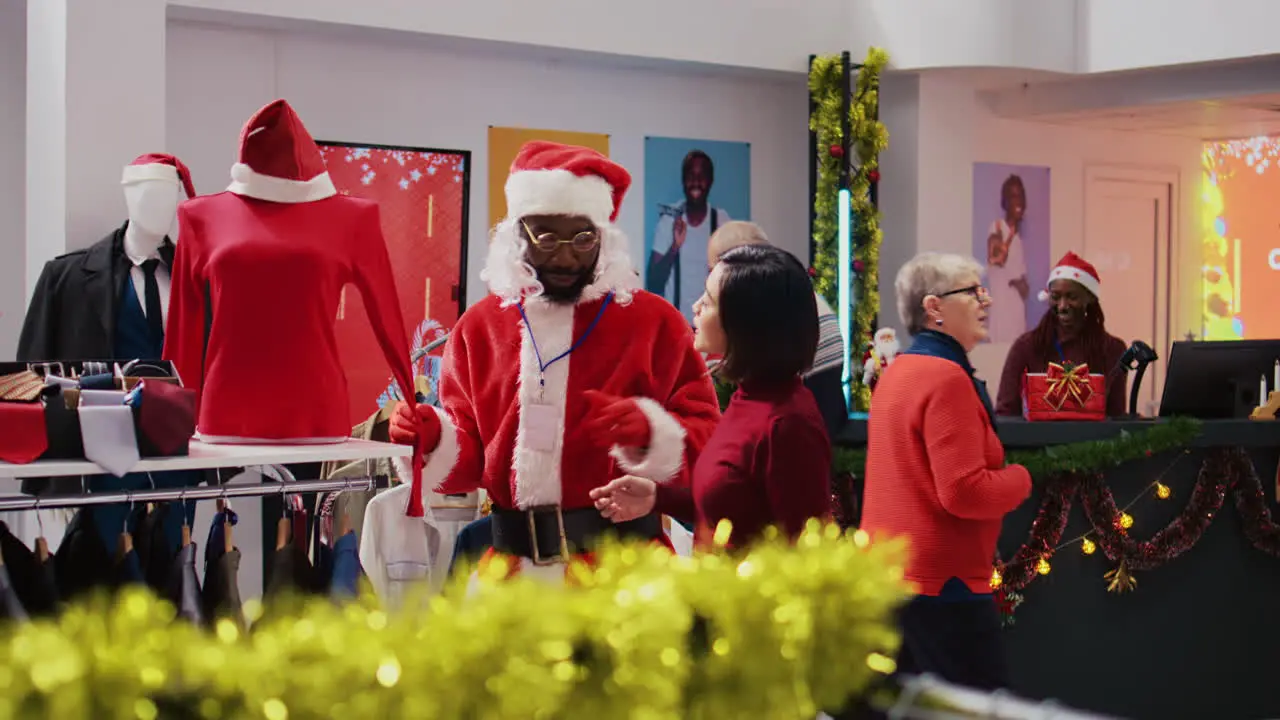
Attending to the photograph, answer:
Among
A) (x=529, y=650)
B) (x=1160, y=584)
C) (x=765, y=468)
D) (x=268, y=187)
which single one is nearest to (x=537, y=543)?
(x=765, y=468)

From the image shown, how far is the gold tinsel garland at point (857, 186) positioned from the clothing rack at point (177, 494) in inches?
203

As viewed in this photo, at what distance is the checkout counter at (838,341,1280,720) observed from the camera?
15.6 feet

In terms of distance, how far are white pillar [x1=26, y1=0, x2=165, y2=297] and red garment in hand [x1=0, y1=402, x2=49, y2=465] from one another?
2.68m

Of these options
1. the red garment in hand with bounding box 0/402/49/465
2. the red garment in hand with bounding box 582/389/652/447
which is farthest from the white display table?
the red garment in hand with bounding box 582/389/652/447

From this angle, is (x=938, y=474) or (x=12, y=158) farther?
(x=12, y=158)

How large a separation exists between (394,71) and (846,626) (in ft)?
20.3

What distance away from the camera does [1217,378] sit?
5.50m

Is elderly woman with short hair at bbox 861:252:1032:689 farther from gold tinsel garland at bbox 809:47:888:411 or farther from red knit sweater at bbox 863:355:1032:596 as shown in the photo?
gold tinsel garland at bbox 809:47:888:411

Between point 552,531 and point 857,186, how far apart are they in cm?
520

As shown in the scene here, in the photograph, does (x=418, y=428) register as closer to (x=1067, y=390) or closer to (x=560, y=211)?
(x=560, y=211)

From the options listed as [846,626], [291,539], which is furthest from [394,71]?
[846,626]

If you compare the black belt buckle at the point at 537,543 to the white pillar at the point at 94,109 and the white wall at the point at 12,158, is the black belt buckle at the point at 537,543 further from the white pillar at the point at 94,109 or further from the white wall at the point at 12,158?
the white wall at the point at 12,158

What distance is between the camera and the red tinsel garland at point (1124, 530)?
185 inches

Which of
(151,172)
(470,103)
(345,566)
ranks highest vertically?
(470,103)
